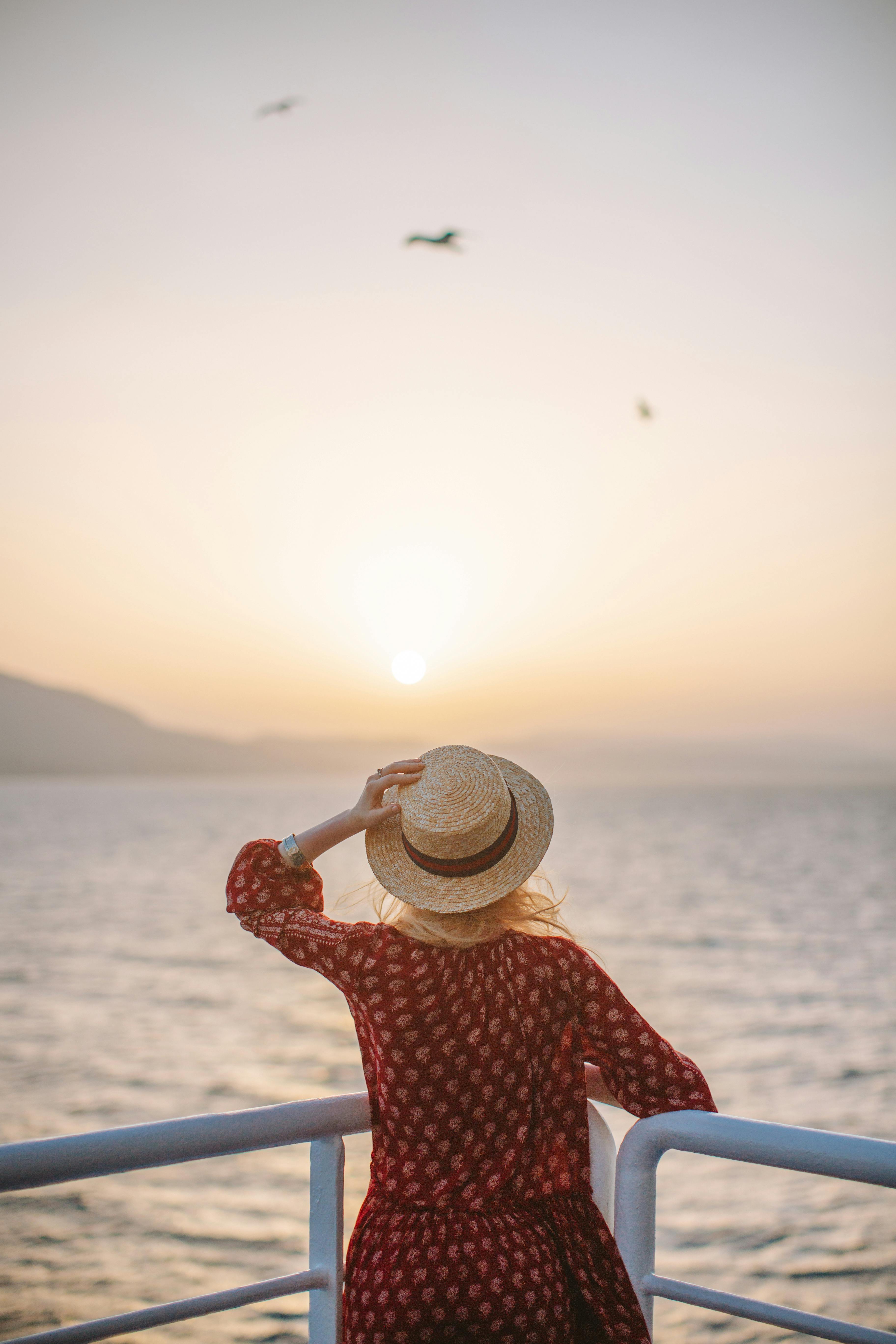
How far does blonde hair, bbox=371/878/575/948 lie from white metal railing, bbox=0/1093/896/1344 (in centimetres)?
29

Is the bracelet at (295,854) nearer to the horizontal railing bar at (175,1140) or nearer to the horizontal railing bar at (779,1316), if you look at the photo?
the horizontal railing bar at (175,1140)

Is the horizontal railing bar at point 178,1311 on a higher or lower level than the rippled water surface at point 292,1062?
higher

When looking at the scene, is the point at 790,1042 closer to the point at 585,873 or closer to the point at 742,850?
the point at 585,873

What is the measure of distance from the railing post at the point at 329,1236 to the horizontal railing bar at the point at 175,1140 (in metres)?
0.05

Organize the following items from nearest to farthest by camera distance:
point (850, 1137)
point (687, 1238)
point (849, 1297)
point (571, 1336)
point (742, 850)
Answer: point (850, 1137) < point (571, 1336) < point (849, 1297) < point (687, 1238) < point (742, 850)

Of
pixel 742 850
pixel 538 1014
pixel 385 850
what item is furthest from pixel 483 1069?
pixel 742 850

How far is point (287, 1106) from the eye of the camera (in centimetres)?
154

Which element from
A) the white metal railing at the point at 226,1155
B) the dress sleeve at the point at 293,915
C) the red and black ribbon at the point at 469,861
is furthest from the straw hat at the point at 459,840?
the white metal railing at the point at 226,1155

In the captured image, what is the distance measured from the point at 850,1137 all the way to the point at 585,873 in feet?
120

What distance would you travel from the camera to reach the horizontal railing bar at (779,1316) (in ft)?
4.62

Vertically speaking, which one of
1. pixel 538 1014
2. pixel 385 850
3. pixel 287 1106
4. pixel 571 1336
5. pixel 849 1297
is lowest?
pixel 849 1297

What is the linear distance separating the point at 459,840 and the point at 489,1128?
0.45 meters

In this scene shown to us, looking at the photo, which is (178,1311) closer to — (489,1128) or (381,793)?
(489,1128)

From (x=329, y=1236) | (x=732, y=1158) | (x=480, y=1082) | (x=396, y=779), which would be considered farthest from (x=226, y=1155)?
(x=732, y=1158)
